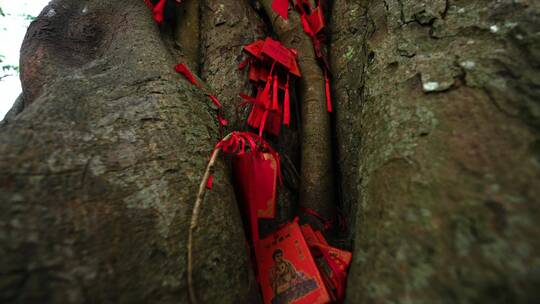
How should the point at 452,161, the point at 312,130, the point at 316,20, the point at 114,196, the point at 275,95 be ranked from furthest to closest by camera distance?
the point at 316,20 → the point at 312,130 → the point at 275,95 → the point at 114,196 → the point at 452,161

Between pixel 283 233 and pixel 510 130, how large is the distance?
0.89m

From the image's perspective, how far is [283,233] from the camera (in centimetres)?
115

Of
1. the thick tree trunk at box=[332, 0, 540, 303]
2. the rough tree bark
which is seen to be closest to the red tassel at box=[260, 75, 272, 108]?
the rough tree bark

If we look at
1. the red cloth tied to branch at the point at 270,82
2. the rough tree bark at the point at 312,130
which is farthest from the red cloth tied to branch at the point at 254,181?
the rough tree bark at the point at 312,130

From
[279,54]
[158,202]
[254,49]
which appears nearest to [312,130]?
[279,54]

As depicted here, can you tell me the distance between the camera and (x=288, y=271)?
1028 millimetres

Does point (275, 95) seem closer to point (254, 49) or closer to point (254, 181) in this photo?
point (254, 49)

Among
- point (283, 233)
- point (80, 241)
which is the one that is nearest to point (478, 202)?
point (283, 233)

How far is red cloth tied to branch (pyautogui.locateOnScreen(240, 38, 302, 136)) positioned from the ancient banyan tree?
1cm

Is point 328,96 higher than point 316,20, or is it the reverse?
point 316,20

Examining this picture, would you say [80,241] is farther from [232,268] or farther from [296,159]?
[296,159]

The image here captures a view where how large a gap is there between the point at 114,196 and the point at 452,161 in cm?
109

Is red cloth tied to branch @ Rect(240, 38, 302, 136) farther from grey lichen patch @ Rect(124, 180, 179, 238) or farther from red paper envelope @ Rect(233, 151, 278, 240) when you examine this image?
grey lichen patch @ Rect(124, 180, 179, 238)

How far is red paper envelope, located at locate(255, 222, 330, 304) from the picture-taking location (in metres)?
0.94
